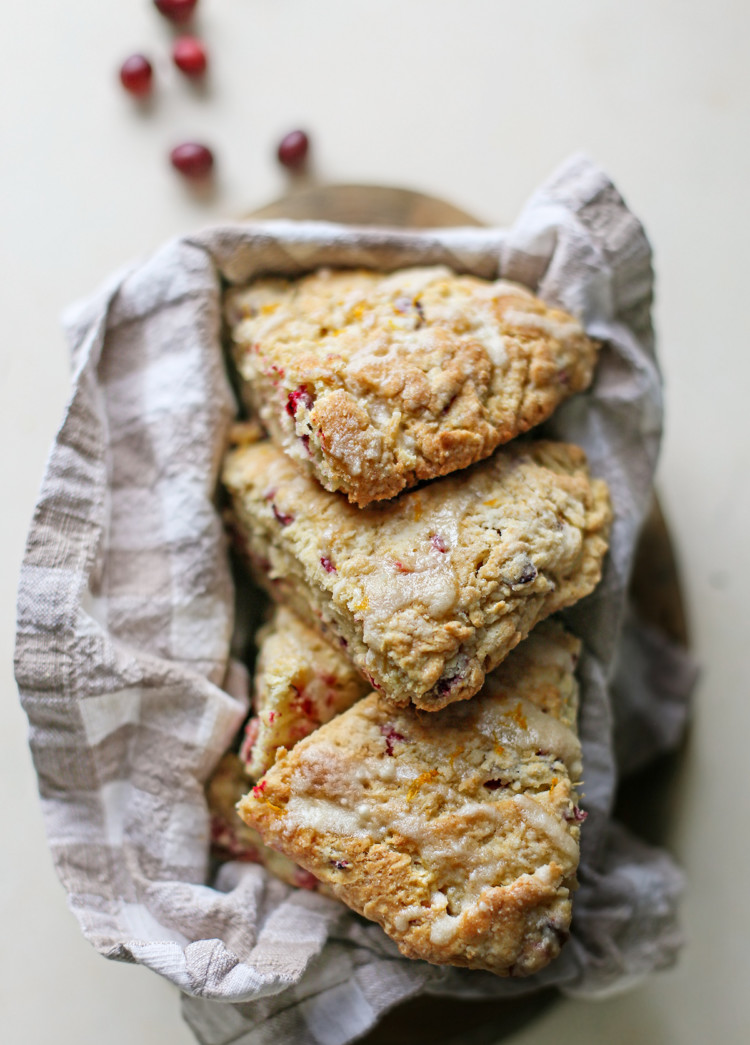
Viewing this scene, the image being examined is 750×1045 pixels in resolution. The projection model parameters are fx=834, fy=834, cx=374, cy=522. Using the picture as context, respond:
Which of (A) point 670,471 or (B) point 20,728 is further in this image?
(A) point 670,471

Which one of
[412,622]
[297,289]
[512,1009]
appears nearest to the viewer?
[412,622]

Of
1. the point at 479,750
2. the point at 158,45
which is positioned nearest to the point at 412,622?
the point at 479,750

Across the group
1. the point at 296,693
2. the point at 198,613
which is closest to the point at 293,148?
the point at 198,613

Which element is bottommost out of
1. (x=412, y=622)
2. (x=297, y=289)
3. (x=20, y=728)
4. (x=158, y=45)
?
(x=20, y=728)

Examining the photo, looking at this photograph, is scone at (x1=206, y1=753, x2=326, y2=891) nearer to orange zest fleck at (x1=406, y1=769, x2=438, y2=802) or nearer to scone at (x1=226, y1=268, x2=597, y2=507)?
orange zest fleck at (x1=406, y1=769, x2=438, y2=802)

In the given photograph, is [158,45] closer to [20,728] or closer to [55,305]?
[55,305]

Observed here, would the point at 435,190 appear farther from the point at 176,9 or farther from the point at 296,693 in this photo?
the point at 296,693

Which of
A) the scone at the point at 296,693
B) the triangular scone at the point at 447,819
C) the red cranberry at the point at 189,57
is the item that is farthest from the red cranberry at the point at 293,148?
the triangular scone at the point at 447,819

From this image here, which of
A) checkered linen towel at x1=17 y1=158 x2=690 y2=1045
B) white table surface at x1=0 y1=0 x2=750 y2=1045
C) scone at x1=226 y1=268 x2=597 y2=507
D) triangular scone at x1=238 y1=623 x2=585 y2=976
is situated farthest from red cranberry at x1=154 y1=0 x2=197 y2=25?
triangular scone at x1=238 y1=623 x2=585 y2=976

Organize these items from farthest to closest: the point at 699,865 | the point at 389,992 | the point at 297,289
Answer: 1. the point at 699,865
2. the point at 297,289
3. the point at 389,992
